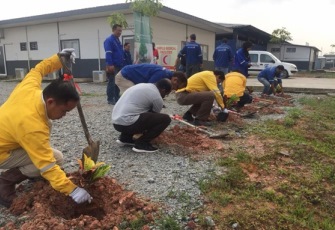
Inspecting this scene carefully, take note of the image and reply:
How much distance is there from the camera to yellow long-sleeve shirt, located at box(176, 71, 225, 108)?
218 inches

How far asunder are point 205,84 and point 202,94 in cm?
25

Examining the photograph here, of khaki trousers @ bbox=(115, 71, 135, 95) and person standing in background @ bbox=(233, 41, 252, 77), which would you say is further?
person standing in background @ bbox=(233, 41, 252, 77)

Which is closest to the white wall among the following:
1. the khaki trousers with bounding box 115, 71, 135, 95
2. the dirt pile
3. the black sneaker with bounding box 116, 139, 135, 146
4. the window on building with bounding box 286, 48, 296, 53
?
→ the khaki trousers with bounding box 115, 71, 135, 95

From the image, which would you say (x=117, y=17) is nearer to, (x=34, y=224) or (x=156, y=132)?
(x=156, y=132)

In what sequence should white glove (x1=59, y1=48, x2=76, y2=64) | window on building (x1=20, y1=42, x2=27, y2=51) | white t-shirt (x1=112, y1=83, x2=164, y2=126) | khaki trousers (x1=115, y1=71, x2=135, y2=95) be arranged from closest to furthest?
white glove (x1=59, y1=48, x2=76, y2=64) → white t-shirt (x1=112, y1=83, x2=164, y2=126) → khaki trousers (x1=115, y1=71, x2=135, y2=95) → window on building (x1=20, y1=42, x2=27, y2=51)

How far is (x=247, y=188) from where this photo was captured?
3.08 metres

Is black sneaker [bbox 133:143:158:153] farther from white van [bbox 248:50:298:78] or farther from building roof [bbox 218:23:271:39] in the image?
building roof [bbox 218:23:271:39]

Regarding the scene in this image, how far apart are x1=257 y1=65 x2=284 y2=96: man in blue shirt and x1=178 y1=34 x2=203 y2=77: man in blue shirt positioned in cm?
203

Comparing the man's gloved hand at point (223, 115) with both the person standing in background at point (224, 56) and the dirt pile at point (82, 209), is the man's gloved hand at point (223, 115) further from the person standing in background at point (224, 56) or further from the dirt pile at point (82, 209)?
the person standing in background at point (224, 56)

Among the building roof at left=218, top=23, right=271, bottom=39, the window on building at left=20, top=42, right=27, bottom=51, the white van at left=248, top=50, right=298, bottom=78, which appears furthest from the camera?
the building roof at left=218, top=23, right=271, bottom=39

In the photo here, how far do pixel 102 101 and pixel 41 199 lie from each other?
616 centimetres

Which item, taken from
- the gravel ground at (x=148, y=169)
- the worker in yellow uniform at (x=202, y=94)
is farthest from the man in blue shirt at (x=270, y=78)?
the gravel ground at (x=148, y=169)

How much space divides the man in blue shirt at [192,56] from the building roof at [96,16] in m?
4.01

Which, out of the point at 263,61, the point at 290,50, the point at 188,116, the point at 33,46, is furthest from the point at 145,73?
the point at 290,50
